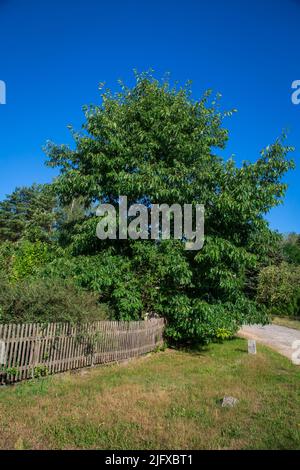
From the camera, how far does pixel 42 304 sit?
27.3 feet

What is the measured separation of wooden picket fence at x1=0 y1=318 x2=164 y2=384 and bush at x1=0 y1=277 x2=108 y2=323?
258mm

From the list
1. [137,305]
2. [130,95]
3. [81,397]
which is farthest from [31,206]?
[81,397]

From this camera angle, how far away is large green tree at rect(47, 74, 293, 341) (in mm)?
11273

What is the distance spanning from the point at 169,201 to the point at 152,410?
7.30m

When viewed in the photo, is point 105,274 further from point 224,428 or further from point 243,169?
point 224,428

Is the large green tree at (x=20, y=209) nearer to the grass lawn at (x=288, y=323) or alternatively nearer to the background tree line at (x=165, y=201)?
the grass lawn at (x=288, y=323)

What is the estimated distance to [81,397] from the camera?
259 inches

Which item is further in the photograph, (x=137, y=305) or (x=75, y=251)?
(x=75, y=251)

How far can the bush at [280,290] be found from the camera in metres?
31.9

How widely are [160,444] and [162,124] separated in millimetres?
10283

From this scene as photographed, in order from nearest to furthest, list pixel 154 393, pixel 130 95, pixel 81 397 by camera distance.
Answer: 1. pixel 81 397
2. pixel 154 393
3. pixel 130 95

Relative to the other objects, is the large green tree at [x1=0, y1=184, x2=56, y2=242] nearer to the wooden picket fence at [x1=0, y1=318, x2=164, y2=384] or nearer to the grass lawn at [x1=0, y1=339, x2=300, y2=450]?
the wooden picket fence at [x1=0, y1=318, x2=164, y2=384]

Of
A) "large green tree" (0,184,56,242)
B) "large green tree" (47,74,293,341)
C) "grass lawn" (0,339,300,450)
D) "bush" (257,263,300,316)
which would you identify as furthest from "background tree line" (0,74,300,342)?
"large green tree" (0,184,56,242)

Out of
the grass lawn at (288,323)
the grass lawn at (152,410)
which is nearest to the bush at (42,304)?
the grass lawn at (152,410)
